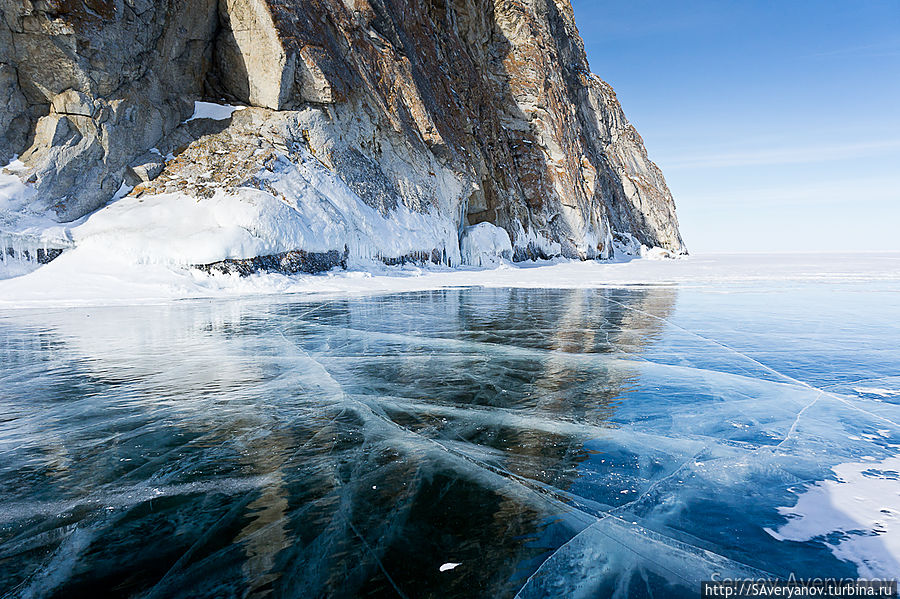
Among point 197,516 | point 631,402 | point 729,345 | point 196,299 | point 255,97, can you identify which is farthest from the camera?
point 255,97

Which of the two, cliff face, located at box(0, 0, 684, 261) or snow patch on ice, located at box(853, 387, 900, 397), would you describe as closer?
snow patch on ice, located at box(853, 387, 900, 397)

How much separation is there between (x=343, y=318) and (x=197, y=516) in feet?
22.0

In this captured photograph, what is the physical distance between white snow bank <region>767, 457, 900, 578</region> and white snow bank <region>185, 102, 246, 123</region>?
21.1 m

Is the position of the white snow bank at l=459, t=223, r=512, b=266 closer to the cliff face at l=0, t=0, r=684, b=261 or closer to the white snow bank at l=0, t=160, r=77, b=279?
the cliff face at l=0, t=0, r=684, b=261

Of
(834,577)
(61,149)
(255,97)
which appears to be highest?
(255,97)

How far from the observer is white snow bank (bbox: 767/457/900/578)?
1875mm

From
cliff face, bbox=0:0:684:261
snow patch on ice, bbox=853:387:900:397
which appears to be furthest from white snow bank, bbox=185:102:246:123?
snow patch on ice, bbox=853:387:900:397

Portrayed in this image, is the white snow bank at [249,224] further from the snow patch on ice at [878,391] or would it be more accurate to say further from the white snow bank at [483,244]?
the snow patch on ice at [878,391]

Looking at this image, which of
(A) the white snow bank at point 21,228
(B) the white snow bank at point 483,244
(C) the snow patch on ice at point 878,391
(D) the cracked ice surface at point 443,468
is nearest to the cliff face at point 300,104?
(A) the white snow bank at point 21,228

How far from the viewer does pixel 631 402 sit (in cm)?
386

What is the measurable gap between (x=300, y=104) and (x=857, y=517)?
829 inches

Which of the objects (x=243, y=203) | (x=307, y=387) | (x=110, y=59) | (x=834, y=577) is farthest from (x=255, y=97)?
(x=834, y=577)

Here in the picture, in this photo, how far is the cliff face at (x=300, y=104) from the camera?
15.2 metres

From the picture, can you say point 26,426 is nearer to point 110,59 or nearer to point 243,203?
point 243,203
